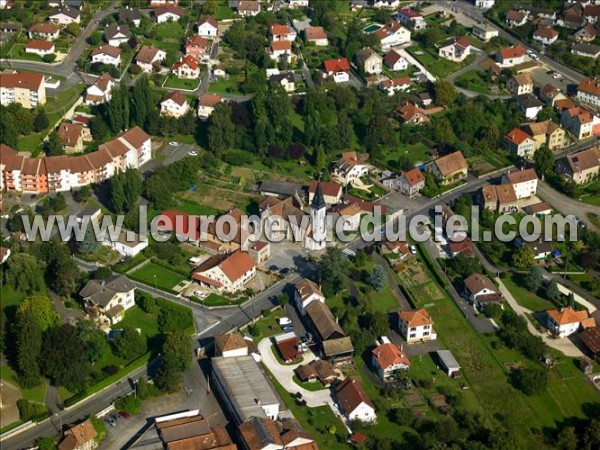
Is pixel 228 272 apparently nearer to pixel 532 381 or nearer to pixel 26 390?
pixel 26 390

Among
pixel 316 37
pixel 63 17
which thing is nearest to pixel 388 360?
pixel 316 37

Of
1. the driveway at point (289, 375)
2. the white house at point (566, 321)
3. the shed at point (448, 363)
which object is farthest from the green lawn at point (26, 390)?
the white house at point (566, 321)

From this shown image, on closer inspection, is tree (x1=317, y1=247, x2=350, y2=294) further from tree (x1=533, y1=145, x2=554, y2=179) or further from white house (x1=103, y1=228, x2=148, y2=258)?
tree (x1=533, y1=145, x2=554, y2=179)

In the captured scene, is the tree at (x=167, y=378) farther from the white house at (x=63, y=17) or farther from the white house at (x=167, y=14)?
the white house at (x=167, y=14)

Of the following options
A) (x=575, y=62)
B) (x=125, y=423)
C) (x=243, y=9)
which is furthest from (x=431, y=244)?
(x=243, y=9)

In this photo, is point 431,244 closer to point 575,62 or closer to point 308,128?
point 308,128

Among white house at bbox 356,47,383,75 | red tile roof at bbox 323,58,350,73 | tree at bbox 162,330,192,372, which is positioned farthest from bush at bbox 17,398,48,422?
white house at bbox 356,47,383,75
